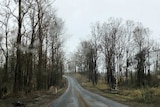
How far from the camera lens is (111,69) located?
71750 millimetres

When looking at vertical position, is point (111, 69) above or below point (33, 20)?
below

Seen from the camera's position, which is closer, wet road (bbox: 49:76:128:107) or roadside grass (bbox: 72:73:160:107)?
wet road (bbox: 49:76:128:107)

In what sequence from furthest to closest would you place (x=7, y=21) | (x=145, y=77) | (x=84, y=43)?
1. (x=84, y=43)
2. (x=145, y=77)
3. (x=7, y=21)

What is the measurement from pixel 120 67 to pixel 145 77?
8640mm

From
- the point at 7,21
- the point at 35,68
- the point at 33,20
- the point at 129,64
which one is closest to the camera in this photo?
the point at 7,21

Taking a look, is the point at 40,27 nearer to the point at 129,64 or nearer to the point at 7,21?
the point at 7,21

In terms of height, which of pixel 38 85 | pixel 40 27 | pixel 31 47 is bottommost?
pixel 38 85

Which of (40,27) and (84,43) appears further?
(84,43)

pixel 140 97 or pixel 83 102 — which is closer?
pixel 83 102

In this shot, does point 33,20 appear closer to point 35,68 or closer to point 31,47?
point 31,47

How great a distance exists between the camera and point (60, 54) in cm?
8500

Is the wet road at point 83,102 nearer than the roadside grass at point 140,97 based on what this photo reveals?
Yes

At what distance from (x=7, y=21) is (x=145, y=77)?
36980mm

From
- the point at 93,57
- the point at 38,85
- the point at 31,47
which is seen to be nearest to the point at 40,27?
the point at 31,47
